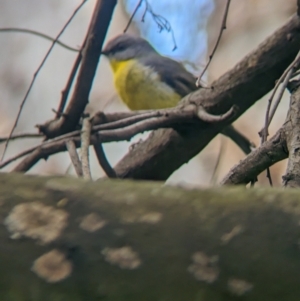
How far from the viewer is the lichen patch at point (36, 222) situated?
39cm

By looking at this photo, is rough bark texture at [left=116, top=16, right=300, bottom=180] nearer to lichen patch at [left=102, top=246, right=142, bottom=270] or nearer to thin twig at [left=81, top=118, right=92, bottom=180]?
thin twig at [left=81, top=118, right=92, bottom=180]

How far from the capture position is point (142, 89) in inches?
91.5

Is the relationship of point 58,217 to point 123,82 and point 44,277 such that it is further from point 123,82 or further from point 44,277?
point 123,82

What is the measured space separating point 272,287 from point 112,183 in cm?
12

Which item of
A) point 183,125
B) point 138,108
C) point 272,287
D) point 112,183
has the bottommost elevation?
point 272,287

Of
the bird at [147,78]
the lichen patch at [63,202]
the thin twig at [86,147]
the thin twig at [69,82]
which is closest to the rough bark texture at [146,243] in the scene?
the lichen patch at [63,202]

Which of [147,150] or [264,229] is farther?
[147,150]

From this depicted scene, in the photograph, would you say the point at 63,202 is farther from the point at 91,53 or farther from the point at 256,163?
the point at 91,53

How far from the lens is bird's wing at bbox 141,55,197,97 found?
7.50 feet

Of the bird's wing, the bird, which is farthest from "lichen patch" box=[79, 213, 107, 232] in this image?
the bird's wing

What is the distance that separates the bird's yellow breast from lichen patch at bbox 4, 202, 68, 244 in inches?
73.4

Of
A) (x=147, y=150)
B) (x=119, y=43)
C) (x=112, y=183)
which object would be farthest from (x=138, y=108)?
(x=112, y=183)

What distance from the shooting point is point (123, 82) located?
239 centimetres

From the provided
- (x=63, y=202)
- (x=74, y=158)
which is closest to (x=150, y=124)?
(x=74, y=158)
